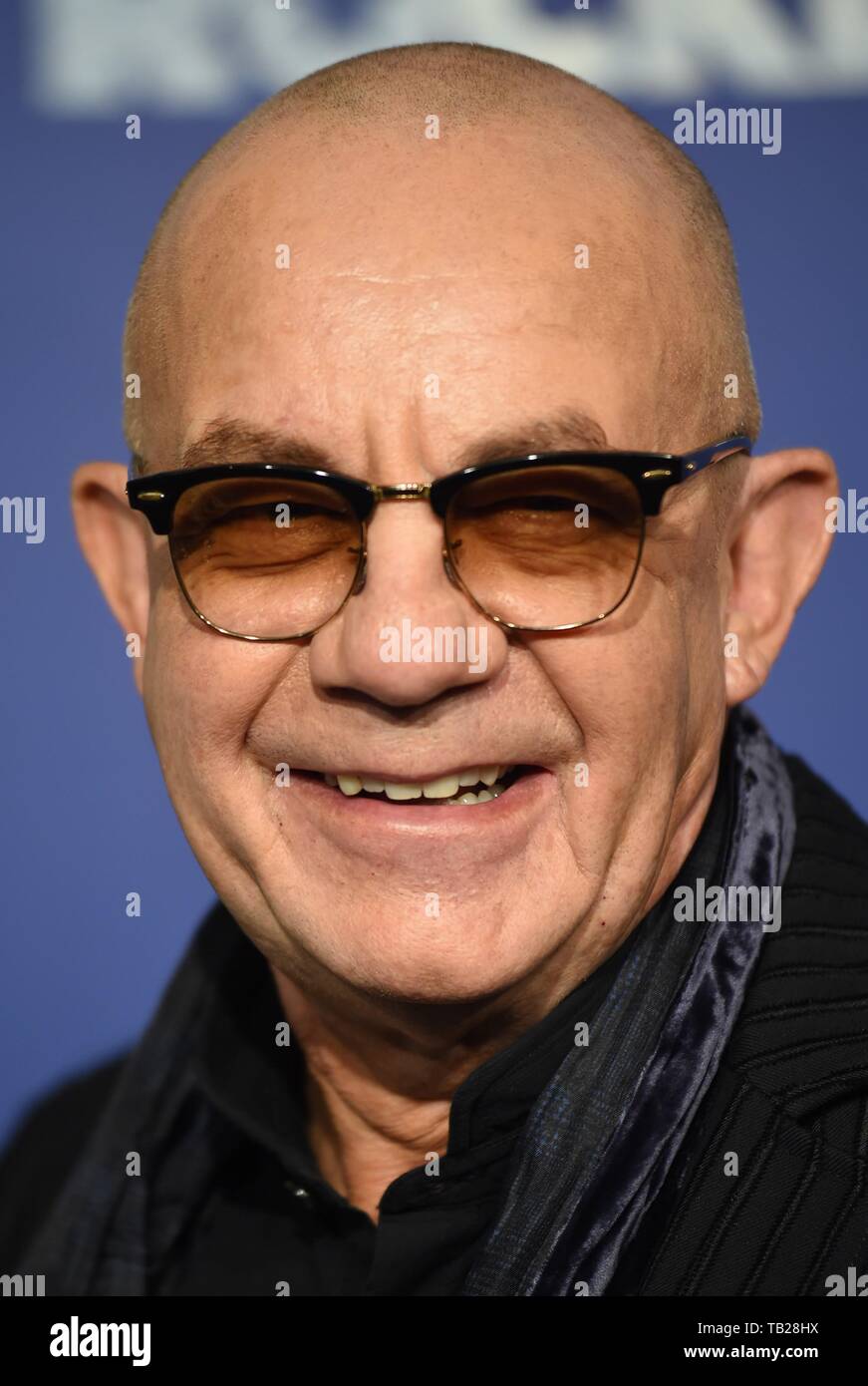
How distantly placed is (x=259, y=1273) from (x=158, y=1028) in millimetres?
339

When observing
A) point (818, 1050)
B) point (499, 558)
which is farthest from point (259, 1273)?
point (499, 558)

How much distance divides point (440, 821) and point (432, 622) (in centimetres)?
19

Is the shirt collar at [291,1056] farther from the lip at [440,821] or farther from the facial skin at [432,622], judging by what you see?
the lip at [440,821]

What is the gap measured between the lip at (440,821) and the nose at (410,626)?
0.36ft

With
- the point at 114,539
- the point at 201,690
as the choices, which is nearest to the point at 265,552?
the point at 201,690

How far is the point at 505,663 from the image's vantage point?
1.19 m

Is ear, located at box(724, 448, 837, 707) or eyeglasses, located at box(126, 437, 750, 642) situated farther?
ear, located at box(724, 448, 837, 707)

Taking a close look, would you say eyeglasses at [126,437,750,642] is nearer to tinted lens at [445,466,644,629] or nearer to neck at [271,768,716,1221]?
tinted lens at [445,466,644,629]

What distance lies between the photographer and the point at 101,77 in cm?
202

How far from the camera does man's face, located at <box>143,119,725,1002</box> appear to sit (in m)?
1.17

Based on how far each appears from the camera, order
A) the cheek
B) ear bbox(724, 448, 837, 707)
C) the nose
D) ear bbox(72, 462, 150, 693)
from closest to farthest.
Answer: the nose
the cheek
ear bbox(724, 448, 837, 707)
ear bbox(72, 462, 150, 693)

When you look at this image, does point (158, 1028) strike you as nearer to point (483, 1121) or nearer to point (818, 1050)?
Result: point (483, 1121)

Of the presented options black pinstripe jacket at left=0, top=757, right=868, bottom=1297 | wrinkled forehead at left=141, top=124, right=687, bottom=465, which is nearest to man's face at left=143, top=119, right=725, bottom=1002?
wrinkled forehead at left=141, top=124, right=687, bottom=465

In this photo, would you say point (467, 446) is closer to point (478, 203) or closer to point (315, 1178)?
point (478, 203)
